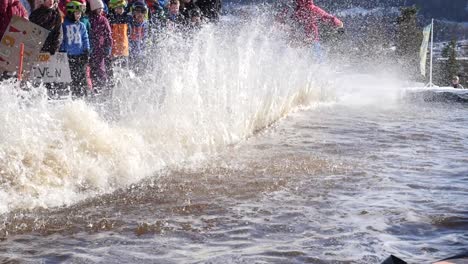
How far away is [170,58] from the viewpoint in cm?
809

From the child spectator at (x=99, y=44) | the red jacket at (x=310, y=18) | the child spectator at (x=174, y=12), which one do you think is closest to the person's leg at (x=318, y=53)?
the red jacket at (x=310, y=18)

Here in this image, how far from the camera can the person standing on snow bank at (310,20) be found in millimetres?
11914

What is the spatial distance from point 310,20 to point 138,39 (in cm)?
446

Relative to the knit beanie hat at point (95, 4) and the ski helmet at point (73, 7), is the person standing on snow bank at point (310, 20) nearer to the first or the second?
the knit beanie hat at point (95, 4)

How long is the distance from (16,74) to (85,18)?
1.59 metres

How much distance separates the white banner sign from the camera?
6633 mm

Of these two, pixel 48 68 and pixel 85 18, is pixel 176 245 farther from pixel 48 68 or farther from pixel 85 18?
pixel 85 18

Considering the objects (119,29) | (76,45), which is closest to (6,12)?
(76,45)

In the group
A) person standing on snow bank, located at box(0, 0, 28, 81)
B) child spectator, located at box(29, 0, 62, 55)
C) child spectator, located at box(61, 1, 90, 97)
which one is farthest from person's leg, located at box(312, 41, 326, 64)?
person standing on snow bank, located at box(0, 0, 28, 81)

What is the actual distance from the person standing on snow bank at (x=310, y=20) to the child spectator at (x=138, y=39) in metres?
4.21

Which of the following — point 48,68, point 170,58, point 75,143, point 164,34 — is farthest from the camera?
point 164,34

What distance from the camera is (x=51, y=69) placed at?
677 cm

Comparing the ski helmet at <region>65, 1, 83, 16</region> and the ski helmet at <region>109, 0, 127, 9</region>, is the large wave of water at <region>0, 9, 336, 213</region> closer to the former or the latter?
the ski helmet at <region>109, 0, 127, 9</region>

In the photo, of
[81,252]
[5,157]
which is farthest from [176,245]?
[5,157]
